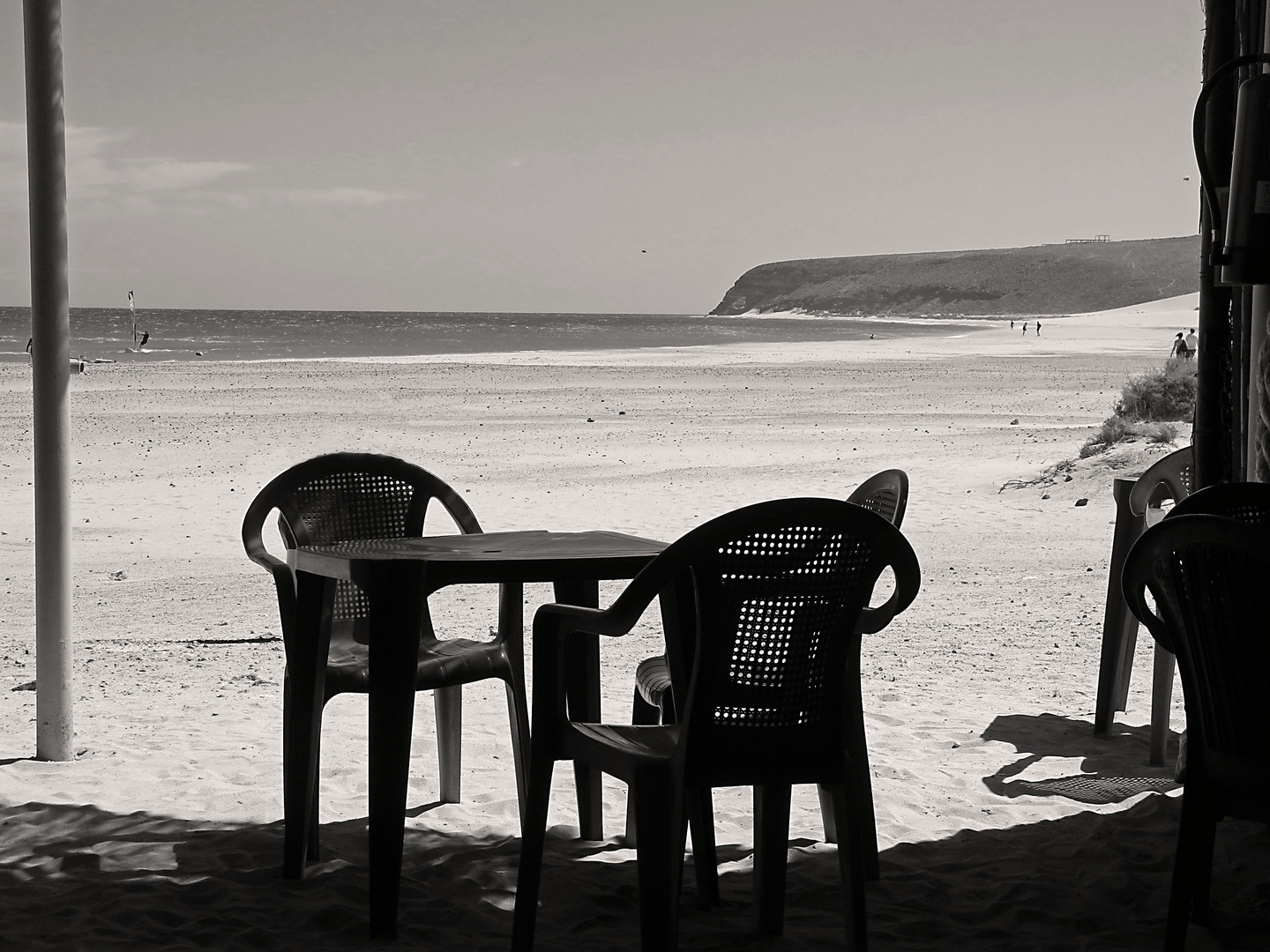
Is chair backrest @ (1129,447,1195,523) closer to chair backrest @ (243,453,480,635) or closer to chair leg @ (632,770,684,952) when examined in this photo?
chair backrest @ (243,453,480,635)

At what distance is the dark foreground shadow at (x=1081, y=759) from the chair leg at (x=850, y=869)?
4.83ft

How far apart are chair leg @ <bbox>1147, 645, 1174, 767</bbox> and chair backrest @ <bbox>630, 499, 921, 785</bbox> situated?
2.05 meters

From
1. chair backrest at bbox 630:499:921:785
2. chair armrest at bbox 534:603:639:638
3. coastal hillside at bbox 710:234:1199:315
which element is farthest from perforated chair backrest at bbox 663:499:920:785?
coastal hillside at bbox 710:234:1199:315

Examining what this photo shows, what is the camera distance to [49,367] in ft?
14.1

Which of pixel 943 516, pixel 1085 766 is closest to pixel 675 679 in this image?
pixel 1085 766

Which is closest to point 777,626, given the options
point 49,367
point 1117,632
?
point 1117,632

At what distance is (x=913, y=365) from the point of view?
107 ft

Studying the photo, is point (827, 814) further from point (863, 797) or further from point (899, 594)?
point (899, 594)

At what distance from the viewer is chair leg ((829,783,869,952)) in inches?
111

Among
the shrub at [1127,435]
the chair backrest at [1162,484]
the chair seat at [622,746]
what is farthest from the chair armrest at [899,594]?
the shrub at [1127,435]

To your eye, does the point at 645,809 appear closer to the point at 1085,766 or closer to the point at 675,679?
the point at 675,679

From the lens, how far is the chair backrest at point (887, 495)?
3516mm

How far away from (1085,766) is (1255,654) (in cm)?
200

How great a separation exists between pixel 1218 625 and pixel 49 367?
340cm
